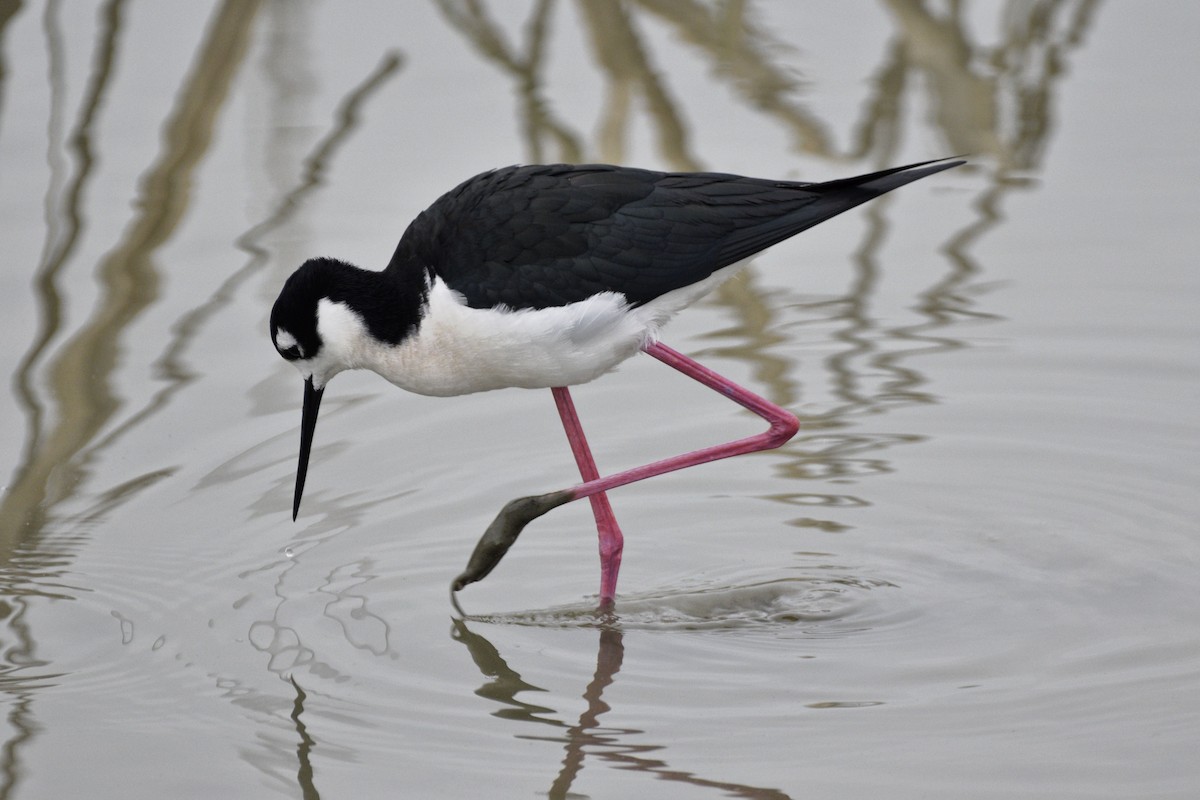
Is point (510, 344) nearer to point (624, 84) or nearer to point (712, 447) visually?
point (712, 447)

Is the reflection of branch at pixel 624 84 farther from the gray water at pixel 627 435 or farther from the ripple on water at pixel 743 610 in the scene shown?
the ripple on water at pixel 743 610

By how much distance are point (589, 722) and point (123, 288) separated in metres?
3.85

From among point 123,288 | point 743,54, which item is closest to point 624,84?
point 743,54

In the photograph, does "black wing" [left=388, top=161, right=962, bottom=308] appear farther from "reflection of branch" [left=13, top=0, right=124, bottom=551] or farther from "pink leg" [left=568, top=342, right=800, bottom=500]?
"reflection of branch" [left=13, top=0, right=124, bottom=551]

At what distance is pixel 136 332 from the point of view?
7.42 metres

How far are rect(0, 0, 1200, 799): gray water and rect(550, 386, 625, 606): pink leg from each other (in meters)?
0.14

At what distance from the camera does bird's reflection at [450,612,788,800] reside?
4.51 meters

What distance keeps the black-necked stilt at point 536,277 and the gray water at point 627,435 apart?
24.8 inches

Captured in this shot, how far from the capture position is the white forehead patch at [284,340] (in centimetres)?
542

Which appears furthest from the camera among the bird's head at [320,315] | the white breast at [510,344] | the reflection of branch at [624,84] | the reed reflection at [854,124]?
the reflection of branch at [624,84]

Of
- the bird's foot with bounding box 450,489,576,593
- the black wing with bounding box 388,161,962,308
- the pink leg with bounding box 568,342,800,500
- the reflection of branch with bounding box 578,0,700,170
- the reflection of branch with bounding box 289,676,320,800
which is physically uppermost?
the reflection of branch with bounding box 578,0,700,170

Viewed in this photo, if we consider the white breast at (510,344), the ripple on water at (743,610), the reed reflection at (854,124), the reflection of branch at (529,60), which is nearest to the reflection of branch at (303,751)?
the ripple on water at (743,610)

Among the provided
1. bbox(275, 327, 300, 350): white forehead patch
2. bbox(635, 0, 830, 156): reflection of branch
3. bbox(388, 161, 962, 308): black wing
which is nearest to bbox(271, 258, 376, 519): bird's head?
bbox(275, 327, 300, 350): white forehead patch

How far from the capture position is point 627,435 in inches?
261
